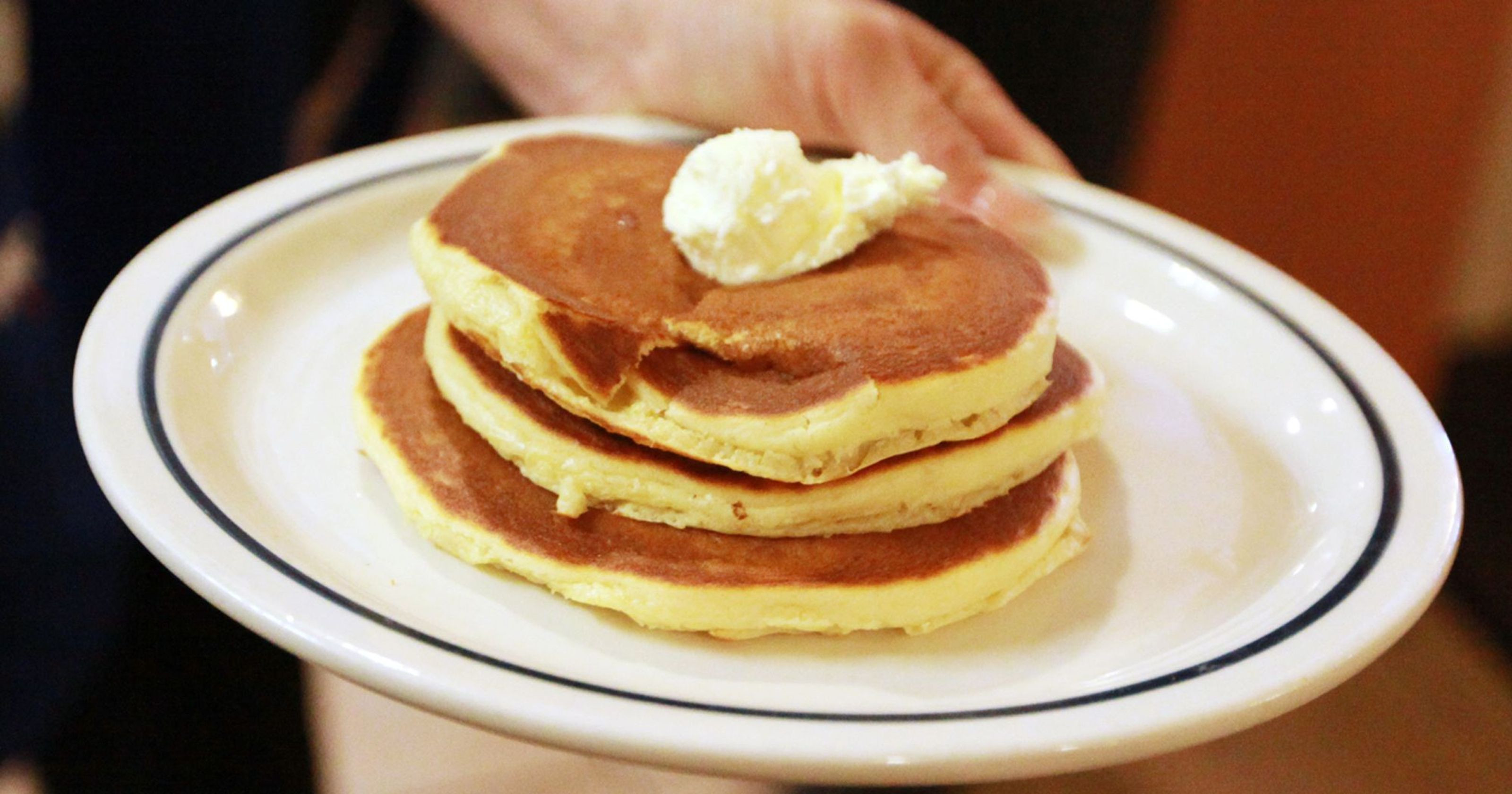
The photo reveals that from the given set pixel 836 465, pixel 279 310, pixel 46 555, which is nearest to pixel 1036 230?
→ pixel 836 465

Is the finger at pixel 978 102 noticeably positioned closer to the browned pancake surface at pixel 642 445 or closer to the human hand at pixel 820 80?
the human hand at pixel 820 80

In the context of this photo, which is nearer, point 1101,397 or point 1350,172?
point 1101,397

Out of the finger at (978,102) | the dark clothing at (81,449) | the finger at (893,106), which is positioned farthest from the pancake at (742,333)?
the dark clothing at (81,449)

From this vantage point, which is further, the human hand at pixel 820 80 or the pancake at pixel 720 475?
the human hand at pixel 820 80

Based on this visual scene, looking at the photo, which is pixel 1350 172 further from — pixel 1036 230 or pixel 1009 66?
pixel 1036 230

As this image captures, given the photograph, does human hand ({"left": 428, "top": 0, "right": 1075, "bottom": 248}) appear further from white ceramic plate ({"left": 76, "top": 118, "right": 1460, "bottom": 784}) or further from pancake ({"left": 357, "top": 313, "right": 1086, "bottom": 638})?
pancake ({"left": 357, "top": 313, "right": 1086, "bottom": 638})

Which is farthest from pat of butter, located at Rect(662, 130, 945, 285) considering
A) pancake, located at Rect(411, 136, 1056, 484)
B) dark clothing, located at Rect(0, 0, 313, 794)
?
dark clothing, located at Rect(0, 0, 313, 794)
